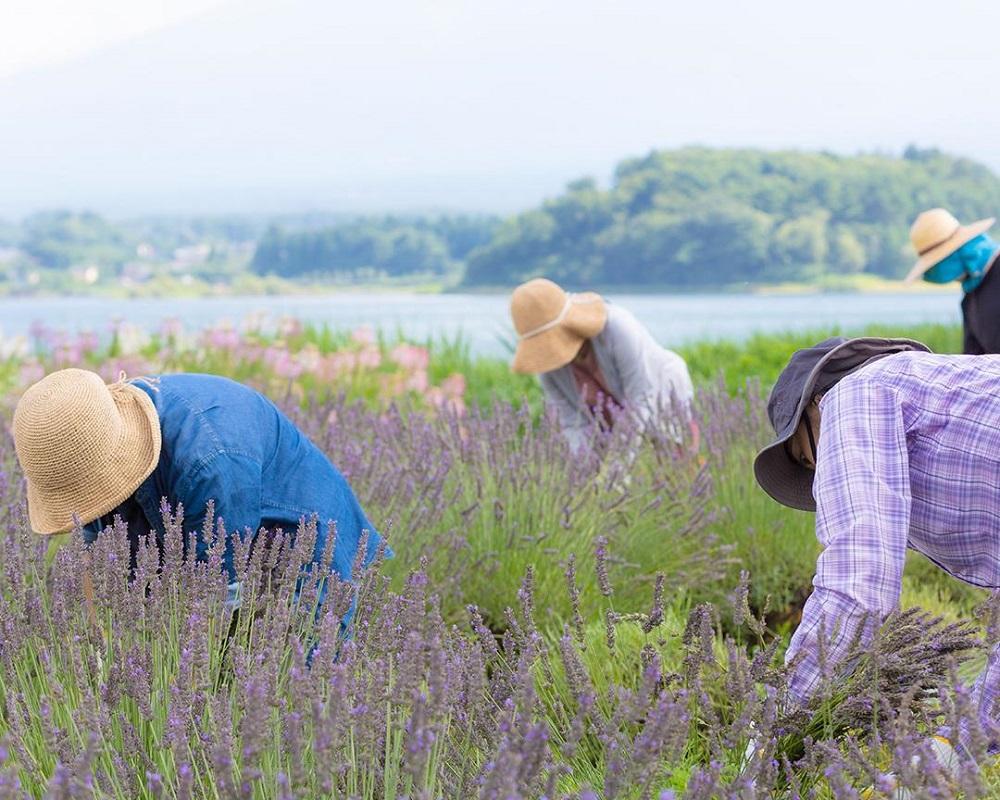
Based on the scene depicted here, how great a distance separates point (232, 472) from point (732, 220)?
2399 cm

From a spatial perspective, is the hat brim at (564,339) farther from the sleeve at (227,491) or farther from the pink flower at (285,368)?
the pink flower at (285,368)

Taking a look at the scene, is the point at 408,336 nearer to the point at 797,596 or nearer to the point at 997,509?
the point at 797,596

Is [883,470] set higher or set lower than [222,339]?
higher

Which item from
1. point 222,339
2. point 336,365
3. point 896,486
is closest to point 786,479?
point 896,486

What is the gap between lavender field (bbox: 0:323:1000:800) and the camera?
1.35 meters

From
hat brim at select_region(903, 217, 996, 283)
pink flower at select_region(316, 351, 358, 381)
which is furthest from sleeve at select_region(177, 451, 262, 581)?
pink flower at select_region(316, 351, 358, 381)

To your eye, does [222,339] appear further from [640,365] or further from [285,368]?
[640,365]

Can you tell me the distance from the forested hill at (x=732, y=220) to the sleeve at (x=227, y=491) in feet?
54.9

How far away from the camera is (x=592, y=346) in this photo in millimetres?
4668

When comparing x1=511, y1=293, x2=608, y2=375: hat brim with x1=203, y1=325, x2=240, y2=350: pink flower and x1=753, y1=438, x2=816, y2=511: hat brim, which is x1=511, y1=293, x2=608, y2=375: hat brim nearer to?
x1=753, y1=438, x2=816, y2=511: hat brim

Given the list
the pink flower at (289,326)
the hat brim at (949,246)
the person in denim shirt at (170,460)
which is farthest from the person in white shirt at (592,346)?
the pink flower at (289,326)

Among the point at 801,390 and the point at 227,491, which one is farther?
the point at 227,491

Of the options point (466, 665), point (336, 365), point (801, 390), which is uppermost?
point (801, 390)

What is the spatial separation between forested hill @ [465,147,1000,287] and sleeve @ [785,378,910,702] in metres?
17.2
